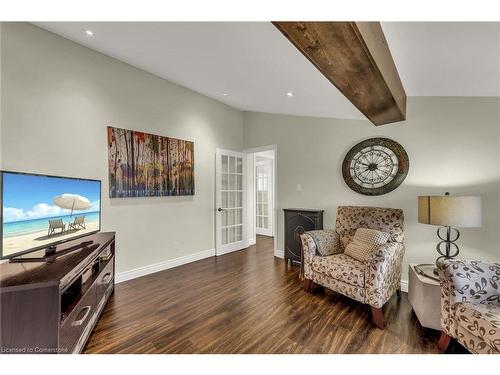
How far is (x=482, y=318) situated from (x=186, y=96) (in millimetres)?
3939

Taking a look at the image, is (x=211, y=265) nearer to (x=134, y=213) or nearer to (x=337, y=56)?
(x=134, y=213)

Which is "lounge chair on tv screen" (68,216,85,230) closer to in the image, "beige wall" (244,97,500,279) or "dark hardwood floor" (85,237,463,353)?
"dark hardwood floor" (85,237,463,353)

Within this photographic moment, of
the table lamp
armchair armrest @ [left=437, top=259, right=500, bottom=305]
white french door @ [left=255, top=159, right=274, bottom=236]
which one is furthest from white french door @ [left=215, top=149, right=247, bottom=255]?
armchair armrest @ [left=437, top=259, right=500, bottom=305]

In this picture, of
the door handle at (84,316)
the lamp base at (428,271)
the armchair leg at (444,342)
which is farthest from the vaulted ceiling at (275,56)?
the door handle at (84,316)

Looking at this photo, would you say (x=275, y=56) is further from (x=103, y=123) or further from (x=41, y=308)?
(x=41, y=308)

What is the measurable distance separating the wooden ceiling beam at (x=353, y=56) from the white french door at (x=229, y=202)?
99.8 inches

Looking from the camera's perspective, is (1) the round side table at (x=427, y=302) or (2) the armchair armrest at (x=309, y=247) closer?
(1) the round side table at (x=427, y=302)

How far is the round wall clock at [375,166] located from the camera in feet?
8.76

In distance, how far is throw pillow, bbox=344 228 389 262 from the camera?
2242 millimetres

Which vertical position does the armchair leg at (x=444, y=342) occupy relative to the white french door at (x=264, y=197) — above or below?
below

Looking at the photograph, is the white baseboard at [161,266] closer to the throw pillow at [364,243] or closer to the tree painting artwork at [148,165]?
the tree painting artwork at [148,165]

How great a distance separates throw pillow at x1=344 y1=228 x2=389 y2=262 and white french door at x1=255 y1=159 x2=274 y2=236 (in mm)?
3353

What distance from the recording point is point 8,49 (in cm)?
204

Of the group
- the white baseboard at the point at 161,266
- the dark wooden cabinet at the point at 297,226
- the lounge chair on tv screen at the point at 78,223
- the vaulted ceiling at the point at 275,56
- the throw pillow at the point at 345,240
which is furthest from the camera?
the dark wooden cabinet at the point at 297,226
